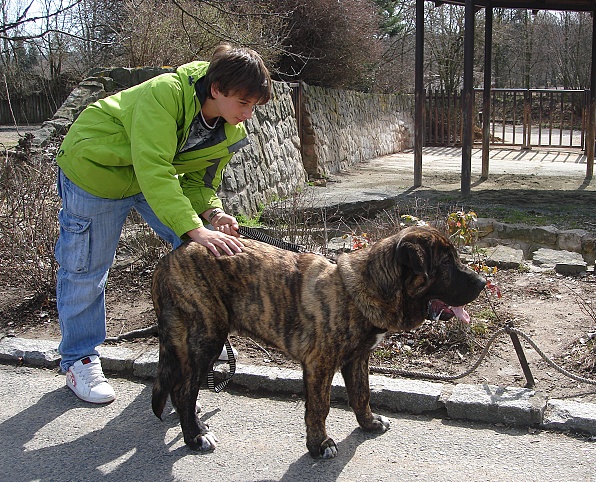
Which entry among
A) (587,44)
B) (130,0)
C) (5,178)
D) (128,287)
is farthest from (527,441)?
(587,44)

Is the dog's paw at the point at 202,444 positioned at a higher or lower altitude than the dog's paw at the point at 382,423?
higher

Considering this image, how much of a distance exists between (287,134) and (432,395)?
911 cm

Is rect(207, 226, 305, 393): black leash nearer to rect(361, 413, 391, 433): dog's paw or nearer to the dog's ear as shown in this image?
the dog's ear

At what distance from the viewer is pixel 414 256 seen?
10.4 ft

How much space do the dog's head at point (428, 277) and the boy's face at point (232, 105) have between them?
3.54 feet

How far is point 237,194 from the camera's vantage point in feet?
31.1

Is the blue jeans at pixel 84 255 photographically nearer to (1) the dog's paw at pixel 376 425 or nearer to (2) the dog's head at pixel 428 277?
(2) the dog's head at pixel 428 277

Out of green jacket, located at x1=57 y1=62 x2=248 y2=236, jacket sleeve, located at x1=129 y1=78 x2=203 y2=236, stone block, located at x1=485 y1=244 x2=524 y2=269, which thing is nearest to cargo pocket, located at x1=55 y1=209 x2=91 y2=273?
green jacket, located at x1=57 y1=62 x2=248 y2=236

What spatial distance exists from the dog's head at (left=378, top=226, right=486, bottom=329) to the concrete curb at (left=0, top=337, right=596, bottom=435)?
85cm

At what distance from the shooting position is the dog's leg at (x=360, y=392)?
367 cm

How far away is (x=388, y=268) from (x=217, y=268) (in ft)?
2.92

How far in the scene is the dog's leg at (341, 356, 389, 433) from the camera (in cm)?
367

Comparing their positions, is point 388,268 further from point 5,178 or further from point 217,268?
point 5,178

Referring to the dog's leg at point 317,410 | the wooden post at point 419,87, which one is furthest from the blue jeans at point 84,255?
the wooden post at point 419,87
